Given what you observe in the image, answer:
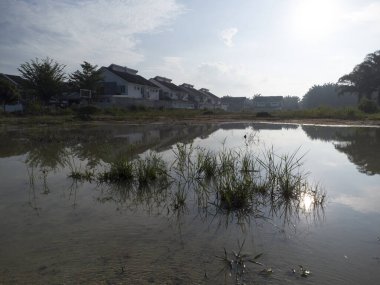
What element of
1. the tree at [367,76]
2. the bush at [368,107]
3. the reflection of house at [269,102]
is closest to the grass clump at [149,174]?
the bush at [368,107]

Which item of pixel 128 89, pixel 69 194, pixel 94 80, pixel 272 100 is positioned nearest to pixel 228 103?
pixel 272 100

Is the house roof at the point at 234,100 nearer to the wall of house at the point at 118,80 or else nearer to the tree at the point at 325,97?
the tree at the point at 325,97

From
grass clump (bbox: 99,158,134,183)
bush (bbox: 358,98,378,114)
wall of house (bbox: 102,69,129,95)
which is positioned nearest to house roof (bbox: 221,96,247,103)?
wall of house (bbox: 102,69,129,95)

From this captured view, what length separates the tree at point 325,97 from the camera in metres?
82.1

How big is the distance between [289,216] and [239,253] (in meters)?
1.72

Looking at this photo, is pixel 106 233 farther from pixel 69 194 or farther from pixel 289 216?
pixel 289 216

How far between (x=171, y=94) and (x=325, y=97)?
146 feet

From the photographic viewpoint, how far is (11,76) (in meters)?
44.9

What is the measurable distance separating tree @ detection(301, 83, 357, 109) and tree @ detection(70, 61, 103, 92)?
58.5m

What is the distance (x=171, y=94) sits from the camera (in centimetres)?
6400

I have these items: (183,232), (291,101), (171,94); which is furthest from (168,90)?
(183,232)

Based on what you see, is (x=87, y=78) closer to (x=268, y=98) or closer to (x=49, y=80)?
(x=49, y=80)

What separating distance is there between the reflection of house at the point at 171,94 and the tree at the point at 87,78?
718 inches

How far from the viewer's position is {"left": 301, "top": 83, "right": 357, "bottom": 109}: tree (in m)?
82.1
